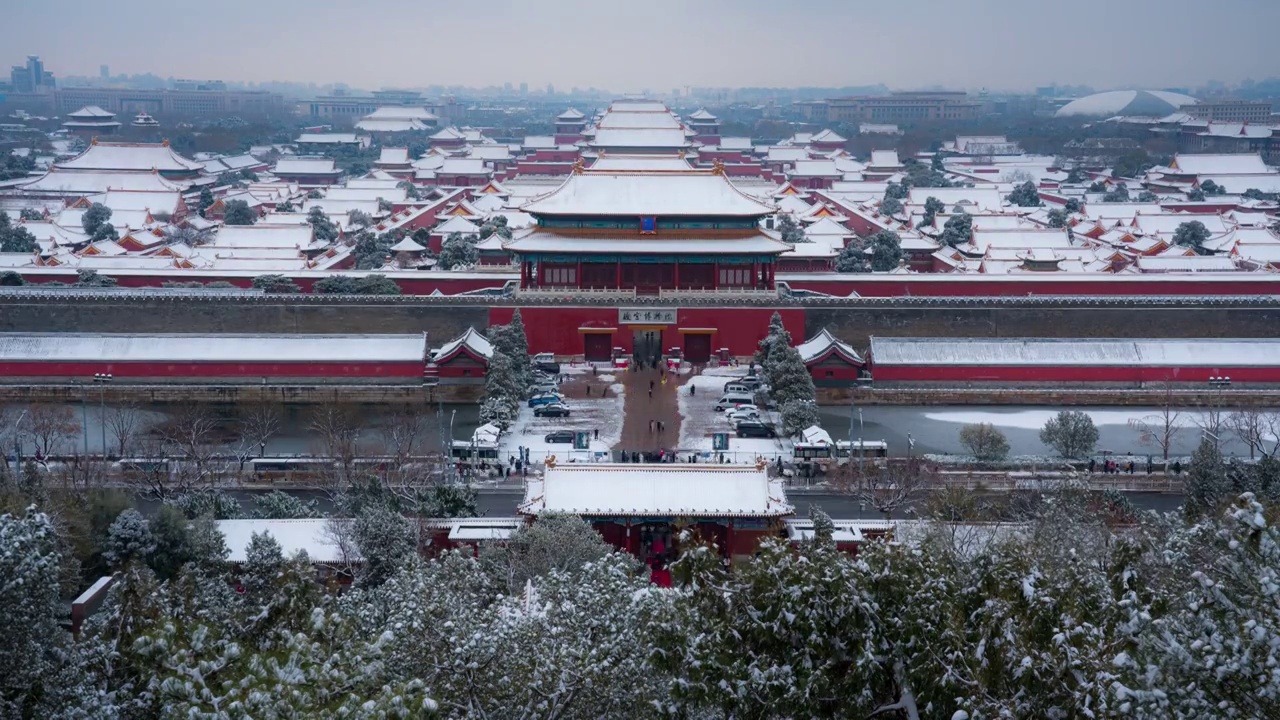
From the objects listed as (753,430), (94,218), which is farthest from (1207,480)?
(94,218)

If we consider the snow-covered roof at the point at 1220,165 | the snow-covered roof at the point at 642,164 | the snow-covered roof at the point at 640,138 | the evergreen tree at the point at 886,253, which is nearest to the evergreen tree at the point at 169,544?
the snow-covered roof at the point at 642,164

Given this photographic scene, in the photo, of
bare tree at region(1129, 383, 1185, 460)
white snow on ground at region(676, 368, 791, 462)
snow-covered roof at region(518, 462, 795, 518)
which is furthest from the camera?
bare tree at region(1129, 383, 1185, 460)

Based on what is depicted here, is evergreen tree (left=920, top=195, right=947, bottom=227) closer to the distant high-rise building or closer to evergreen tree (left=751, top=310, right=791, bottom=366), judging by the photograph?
evergreen tree (left=751, top=310, right=791, bottom=366)

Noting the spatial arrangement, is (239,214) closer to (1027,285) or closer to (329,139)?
(1027,285)

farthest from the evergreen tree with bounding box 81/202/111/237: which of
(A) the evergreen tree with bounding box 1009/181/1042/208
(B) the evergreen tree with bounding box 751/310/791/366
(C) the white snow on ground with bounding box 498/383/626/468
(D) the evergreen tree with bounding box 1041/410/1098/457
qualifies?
(A) the evergreen tree with bounding box 1009/181/1042/208

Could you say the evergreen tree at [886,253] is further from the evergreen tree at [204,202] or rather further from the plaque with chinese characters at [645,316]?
the evergreen tree at [204,202]
